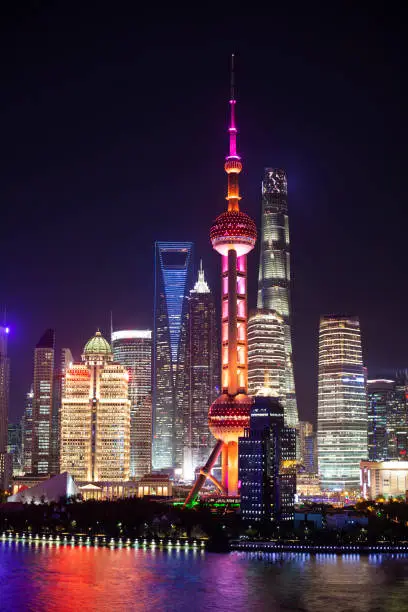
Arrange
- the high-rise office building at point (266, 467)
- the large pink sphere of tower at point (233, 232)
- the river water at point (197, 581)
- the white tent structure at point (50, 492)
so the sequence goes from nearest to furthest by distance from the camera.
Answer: the river water at point (197, 581) < the high-rise office building at point (266, 467) < the white tent structure at point (50, 492) < the large pink sphere of tower at point (233, 232)

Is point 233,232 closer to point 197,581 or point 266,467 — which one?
point 266,467

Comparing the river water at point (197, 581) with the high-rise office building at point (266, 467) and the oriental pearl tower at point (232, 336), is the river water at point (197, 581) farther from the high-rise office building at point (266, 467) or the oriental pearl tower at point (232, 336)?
the oriental pearl tower at point (232, 336)

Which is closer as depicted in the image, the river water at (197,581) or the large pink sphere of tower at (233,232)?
the river water at (197,581)

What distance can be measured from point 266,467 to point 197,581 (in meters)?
53.2

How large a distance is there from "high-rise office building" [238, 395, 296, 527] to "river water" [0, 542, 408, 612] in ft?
67.2

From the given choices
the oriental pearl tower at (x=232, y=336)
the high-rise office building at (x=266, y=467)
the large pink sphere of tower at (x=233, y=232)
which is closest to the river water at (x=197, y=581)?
the high-rise office building at (x=266, y=467)

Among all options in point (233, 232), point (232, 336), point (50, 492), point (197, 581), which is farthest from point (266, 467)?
point (197, 581)

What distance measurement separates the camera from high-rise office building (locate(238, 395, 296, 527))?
14325 cm

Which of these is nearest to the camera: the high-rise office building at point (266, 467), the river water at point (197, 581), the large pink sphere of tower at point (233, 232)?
the river water at point (197, 581)

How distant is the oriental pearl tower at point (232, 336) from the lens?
563 ft

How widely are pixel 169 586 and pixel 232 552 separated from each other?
105 feet

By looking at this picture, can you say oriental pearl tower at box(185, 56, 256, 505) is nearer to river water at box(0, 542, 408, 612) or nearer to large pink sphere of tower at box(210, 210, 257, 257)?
large pink sphere of tower at box(210, 210, 257, 257)

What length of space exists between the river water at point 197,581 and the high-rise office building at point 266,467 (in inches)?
806

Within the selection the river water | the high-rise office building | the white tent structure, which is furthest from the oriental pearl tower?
the river water
